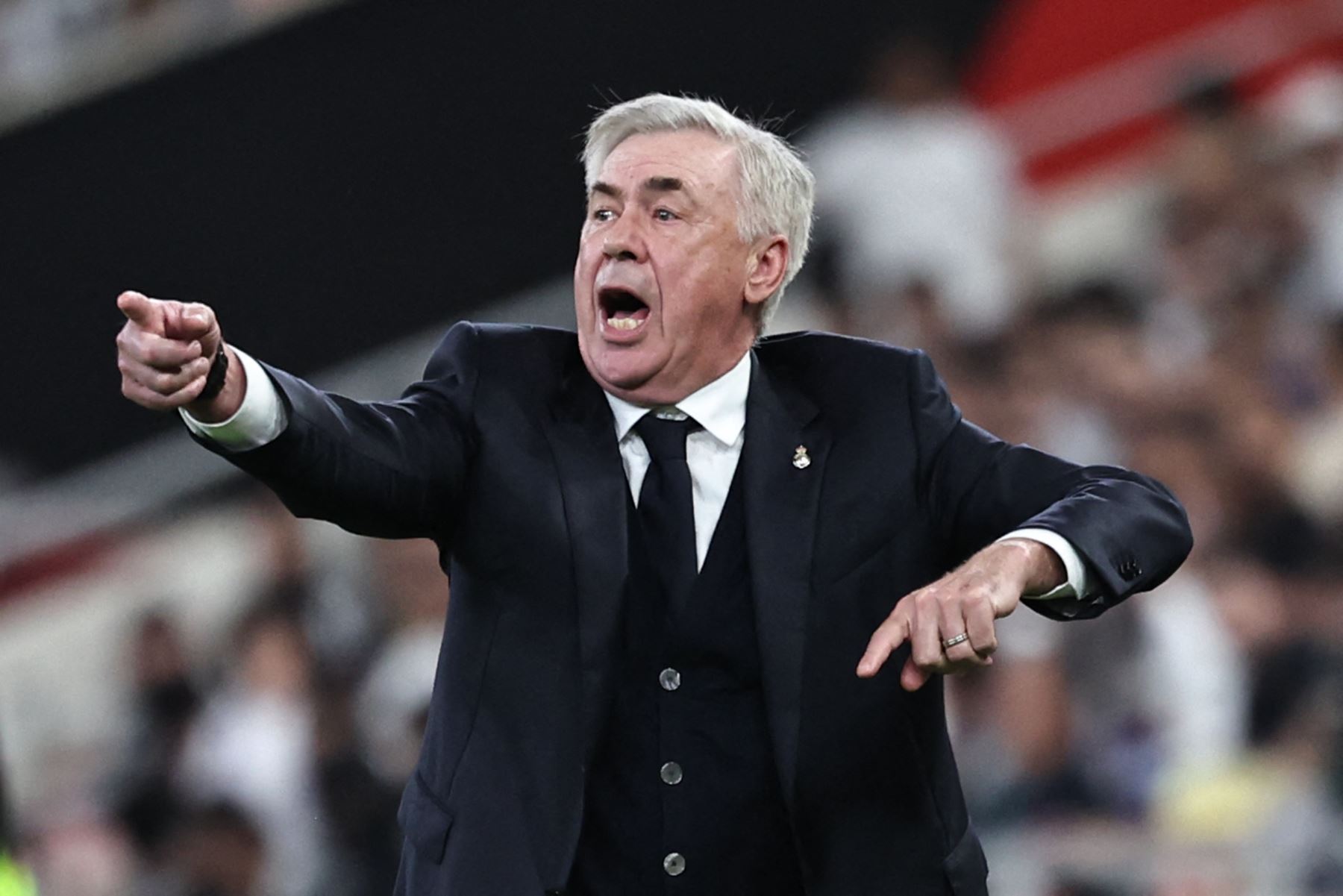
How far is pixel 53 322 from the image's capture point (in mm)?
7887

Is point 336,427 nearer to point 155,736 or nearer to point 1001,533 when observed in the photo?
point 1001,533

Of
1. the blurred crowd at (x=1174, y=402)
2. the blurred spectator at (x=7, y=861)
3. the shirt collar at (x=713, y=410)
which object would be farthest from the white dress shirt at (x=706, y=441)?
the blurred crowd at (x=1174, y=402)

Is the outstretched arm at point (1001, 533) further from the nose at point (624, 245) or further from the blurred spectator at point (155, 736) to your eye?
the blurred spectator at point (155, 736)

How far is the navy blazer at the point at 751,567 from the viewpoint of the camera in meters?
2.75

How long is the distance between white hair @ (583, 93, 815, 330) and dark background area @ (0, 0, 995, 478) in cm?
476

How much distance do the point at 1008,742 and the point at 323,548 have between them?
2523 mm

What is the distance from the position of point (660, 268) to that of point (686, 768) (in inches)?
27.0

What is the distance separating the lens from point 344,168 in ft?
26.4

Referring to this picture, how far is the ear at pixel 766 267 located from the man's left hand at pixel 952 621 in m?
0.66

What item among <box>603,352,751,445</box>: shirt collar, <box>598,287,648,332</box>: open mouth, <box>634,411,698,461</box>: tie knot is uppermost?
<box>598,287,648,332</box>: open mouth

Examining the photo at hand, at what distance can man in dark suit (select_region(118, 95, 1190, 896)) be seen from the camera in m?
2.76

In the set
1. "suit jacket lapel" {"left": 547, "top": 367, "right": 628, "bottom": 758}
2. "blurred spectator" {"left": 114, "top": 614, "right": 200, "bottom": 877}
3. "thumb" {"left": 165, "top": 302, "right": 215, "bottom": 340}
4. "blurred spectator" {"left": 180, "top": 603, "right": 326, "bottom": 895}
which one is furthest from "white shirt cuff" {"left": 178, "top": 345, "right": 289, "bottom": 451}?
"blurred spectator" {"left": 114, "top": 614, "right": 200, "bottom": 877}

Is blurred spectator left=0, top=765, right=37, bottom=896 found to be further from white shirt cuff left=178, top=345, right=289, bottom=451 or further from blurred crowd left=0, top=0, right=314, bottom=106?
blurred crowd left=0, top=0, right=314, bottom=106

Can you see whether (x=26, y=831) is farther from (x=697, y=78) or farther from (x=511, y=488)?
(x=511, y=488)
